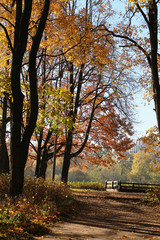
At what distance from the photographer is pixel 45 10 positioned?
9016mm

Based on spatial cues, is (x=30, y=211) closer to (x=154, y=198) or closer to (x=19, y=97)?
(x=19, y=97)

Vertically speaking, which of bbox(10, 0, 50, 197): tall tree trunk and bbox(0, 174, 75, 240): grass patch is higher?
bbox(10, 0, 50, 197): tall tree trunk

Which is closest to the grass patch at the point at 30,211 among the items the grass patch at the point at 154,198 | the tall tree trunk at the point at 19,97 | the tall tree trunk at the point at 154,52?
the tall tree trunk at the point at 19,97

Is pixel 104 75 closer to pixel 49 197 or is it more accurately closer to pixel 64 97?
pixel 64 97

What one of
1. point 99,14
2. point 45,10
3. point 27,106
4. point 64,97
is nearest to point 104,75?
point 99,14

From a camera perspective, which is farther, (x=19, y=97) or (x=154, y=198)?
(x=154, y=198)

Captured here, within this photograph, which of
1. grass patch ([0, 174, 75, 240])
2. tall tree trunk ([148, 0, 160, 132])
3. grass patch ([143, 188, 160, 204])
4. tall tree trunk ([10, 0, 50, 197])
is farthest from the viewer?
grass patch ([143, 188, 160, 204])

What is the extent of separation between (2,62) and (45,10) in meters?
5.07

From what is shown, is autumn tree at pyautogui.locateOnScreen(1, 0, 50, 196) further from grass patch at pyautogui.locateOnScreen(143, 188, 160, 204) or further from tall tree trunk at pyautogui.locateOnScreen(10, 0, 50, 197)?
grass patch at pyautogui.locateOnScreen(143, 188, 160, 204)

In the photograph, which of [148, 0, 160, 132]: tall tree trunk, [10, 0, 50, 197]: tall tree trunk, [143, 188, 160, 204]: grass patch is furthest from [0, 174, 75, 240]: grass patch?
[143, 188, 160, 204]: grass patch

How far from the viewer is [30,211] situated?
733 cm

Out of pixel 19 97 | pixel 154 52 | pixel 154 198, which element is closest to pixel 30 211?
pixel 19 97

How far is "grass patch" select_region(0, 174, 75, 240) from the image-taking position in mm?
5746

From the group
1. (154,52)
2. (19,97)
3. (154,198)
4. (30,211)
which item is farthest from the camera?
(154,198)
